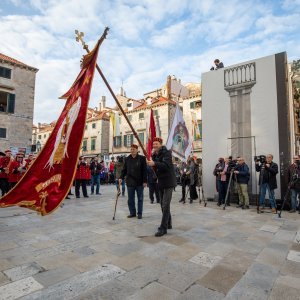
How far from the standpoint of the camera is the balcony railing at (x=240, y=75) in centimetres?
1028

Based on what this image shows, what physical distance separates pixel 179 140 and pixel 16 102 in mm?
25490

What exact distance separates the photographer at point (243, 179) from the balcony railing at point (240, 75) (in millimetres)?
3281

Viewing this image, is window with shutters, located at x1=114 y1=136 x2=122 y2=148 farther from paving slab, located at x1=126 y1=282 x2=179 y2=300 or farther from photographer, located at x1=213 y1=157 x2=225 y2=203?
paving slab, located at x1=126 y1=282 x2=179 y2=300

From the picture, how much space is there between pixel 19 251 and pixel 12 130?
28.7 m

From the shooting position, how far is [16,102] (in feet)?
98.5

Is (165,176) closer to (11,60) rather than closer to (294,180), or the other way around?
(294,180)

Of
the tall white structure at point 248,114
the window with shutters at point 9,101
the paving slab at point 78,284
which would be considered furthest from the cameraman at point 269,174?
the window with shutters at point 9,101

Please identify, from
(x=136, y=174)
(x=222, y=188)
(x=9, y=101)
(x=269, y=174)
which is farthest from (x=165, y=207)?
(x=9, y=101)

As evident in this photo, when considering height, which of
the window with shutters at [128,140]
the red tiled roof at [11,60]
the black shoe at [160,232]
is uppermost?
the red tiled roof at [11,60]

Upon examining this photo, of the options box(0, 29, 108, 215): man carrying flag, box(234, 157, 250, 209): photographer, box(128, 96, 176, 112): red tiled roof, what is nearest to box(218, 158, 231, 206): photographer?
box(234, 157, 250, 209): photographer

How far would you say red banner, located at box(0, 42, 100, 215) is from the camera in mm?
3242

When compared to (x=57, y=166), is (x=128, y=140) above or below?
above

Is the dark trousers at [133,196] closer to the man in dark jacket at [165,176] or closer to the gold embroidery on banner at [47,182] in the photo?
the man in dark jacket at [165,176]

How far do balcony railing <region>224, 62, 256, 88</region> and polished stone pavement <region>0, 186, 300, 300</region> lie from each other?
5.97 metres
